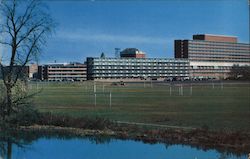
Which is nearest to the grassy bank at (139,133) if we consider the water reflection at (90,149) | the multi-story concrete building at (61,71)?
the water reflection at (90,149)

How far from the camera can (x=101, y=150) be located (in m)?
13.0

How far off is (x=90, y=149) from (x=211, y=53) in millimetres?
12984

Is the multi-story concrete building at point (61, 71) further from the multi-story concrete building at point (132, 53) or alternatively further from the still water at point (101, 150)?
the still water at point (101, 150)

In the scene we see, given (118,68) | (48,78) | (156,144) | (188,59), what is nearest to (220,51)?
(188,59)

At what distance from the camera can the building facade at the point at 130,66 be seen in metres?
22.0

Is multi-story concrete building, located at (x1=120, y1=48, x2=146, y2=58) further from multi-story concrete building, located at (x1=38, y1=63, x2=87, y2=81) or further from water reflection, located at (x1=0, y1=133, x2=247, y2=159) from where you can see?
water reflection, located at (x1=0, y1=133, x2=247, y2=159)

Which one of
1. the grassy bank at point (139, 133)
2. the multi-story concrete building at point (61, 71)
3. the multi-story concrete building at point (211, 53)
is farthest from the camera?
the multi-story concrete building at point (211, 53)

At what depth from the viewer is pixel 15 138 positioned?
49.6 ft

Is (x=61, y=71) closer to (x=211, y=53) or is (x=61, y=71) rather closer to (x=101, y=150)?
(x=211, y=53)

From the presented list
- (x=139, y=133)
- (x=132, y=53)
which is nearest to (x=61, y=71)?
(x=132, y=53)

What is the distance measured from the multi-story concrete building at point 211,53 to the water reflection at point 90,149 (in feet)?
29.9

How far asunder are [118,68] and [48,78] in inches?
128

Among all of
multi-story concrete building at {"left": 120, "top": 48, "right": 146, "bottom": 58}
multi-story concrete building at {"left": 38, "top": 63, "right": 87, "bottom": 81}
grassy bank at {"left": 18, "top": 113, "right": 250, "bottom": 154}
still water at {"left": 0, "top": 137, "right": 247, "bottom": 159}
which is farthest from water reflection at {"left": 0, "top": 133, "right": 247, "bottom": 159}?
multi-story concrete building at {"left": 120, "top": 48, "right": 146, "bottom": 58}

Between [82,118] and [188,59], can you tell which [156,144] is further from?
[188,59]
